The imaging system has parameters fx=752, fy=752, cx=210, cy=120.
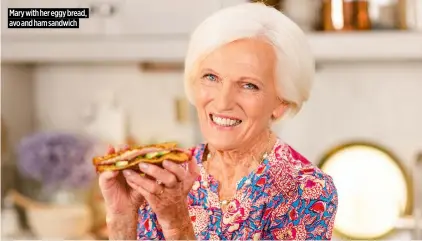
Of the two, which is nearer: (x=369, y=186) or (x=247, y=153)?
(x=247, y=153)

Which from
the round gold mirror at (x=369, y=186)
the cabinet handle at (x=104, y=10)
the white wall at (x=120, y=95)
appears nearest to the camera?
the cabinet handle at (x=104, y=10)

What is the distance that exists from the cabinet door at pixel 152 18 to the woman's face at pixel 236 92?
16.5 inches

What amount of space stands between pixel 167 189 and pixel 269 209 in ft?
0.35

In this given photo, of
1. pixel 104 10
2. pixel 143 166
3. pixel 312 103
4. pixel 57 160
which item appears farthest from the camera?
pixel 312 103

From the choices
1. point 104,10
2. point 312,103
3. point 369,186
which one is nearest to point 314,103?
point 312,103

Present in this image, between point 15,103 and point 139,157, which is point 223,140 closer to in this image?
point 139,157

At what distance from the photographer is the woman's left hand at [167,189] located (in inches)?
22.2

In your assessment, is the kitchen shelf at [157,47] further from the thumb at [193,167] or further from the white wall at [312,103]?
the thumb at [193,167]

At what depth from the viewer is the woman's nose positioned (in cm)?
62

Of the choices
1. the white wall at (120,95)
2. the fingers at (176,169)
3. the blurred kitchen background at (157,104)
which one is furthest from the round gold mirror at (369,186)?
the fingers at (176,169)

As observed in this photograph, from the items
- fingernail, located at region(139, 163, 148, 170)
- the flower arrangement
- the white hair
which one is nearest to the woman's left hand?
fingernail, located at region(139, 163, 148, 170)

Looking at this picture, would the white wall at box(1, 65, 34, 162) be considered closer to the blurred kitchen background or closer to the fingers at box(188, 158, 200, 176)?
the blurred kitchen background

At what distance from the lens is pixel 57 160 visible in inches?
45.3

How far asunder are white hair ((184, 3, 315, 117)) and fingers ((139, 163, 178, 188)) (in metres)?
0.11
